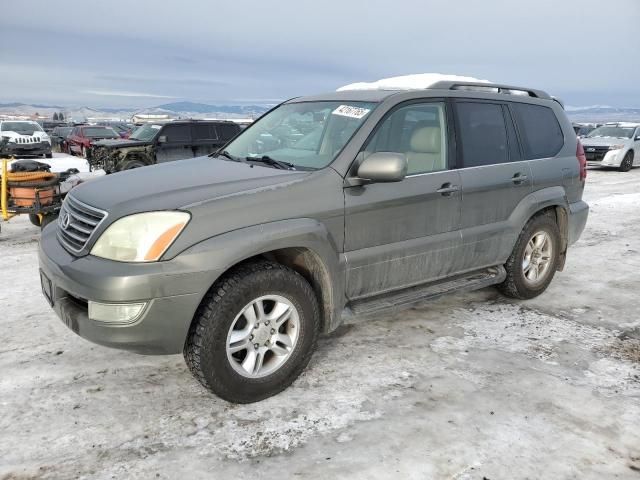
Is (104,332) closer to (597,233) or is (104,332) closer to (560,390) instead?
(560,390)

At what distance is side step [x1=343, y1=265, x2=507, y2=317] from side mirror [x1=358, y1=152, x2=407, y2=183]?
85 centimetres

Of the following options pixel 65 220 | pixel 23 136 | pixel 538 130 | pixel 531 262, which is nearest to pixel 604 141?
pixel 538 130

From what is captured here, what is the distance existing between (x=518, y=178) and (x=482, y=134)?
525mm

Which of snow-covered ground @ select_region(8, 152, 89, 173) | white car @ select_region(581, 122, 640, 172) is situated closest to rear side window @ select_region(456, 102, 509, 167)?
snow-covered ground @ select_region(8, 152, 89, 173)

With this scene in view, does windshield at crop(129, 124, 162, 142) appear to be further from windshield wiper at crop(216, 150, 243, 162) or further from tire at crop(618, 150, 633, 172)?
tire at crop(618, 150, 633, 172)

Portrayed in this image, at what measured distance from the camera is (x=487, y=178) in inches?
159

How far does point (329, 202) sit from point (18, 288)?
11.8ft

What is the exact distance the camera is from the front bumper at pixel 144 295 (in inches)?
101

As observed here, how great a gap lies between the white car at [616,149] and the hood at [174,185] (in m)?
16.2

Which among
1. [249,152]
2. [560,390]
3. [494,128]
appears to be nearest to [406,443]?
[560,390]

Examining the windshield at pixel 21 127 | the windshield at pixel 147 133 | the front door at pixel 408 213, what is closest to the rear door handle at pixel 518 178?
the front door at pixel 408 213

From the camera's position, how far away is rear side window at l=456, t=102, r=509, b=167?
3951mm

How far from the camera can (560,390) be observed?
3.18 metres

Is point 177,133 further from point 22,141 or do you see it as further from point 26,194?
point 22,141
